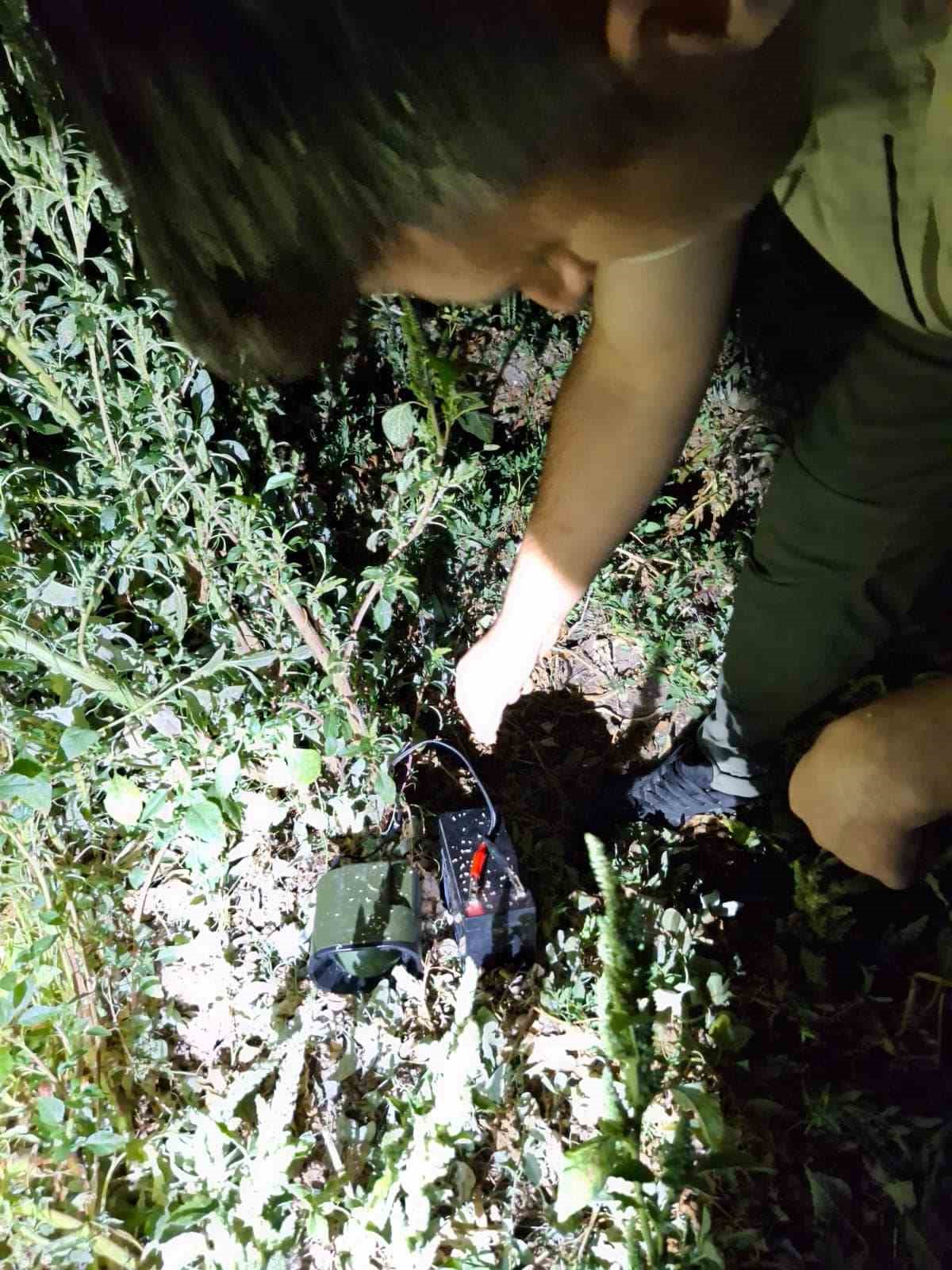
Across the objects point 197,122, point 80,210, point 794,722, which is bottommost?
point 197,122

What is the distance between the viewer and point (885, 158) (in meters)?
0.83

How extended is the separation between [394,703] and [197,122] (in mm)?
1208

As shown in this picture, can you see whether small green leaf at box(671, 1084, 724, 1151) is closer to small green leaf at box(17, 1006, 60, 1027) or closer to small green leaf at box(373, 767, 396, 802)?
small green leaf at box(373, 767, 396, 802)

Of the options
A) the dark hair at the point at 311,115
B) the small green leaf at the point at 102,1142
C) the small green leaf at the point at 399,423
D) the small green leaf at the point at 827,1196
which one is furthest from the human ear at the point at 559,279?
the small green leaf at the point at 827,1196

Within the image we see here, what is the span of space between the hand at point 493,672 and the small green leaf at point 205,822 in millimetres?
413

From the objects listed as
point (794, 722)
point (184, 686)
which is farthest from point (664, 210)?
Answer: point (794, 722)

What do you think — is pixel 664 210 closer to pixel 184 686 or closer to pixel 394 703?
pixel 184 686

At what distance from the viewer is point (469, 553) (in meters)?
1.80

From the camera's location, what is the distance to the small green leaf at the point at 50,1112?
39.5 inches

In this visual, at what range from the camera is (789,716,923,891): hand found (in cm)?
95

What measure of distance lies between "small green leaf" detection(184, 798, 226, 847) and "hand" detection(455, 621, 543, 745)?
1.36 feet

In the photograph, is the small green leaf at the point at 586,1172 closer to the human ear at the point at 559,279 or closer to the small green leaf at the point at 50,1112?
the small green leaf at the point at 50,1112

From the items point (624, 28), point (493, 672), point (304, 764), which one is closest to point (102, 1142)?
point (304, 764)

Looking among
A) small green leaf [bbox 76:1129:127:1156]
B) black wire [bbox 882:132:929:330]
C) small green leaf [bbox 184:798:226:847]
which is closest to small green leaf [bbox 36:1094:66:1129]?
small green leaf [bbox 76:1129:127:1156]
